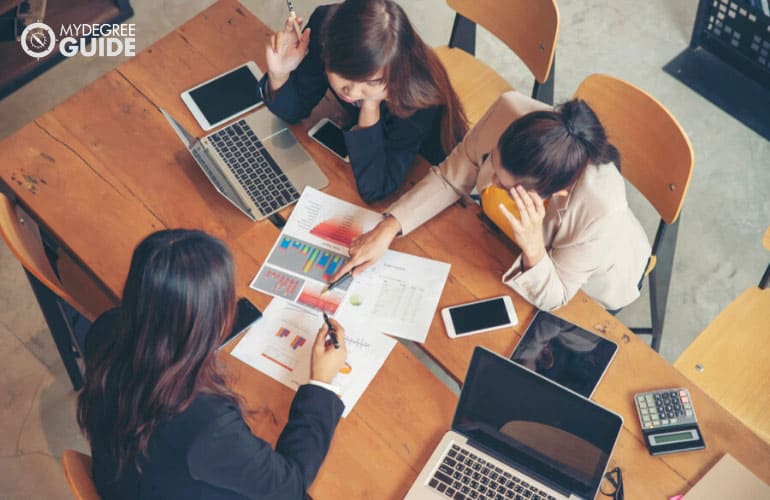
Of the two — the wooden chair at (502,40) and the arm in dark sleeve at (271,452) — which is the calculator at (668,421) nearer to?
the arm in dark sleeve at (271,452)

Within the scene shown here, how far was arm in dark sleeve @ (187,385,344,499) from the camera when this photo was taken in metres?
1.39

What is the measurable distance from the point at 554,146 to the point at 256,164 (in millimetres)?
793

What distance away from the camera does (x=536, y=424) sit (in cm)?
152

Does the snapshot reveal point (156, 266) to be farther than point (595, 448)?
No

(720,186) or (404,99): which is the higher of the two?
(404,99)

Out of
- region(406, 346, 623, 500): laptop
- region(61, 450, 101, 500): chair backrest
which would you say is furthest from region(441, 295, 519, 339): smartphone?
region(61, 450, 101, 500): chair backrest

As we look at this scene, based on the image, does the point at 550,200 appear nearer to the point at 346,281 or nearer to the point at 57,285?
the point at 346,281

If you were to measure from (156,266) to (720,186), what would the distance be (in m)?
2.27

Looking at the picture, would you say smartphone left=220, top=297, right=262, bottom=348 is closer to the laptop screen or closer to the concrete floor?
the laptop screen

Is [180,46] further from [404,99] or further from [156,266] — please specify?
[156,266]

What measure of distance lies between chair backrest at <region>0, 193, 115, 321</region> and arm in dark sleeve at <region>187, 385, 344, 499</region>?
69 cm

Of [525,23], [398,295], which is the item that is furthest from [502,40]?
[398,295]

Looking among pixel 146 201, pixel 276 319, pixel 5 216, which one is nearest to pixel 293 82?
pixel 146 201

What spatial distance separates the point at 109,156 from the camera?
6.45ft
